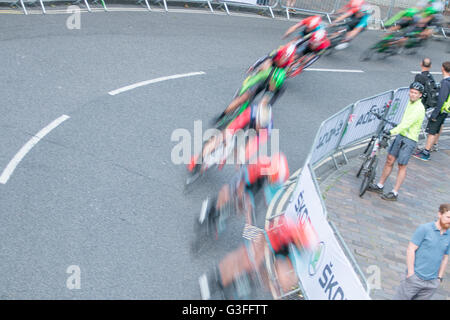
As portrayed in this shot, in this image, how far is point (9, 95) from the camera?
10984mm

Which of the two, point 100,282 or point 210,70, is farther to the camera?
point 210,70

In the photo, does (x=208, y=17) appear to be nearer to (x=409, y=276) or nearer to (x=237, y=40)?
(x=237, y=40)

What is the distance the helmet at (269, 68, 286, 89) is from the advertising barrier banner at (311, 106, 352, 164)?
3.81 feet

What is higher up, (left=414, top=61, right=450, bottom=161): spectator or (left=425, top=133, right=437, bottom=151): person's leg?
(left=414, top=61, right=450, bottom=161): spectator

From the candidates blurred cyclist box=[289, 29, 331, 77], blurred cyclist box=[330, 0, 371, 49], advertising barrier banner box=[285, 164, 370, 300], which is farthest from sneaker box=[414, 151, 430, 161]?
advertising barrier banner box=[285, 164, 370, 300]

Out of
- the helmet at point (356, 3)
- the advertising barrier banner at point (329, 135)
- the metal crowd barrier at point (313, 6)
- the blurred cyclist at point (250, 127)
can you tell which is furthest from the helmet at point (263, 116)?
the metal crowd barrier at point (313, 6)

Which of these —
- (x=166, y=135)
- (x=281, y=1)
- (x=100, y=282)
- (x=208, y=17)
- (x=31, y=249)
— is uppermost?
(x=281, y=1)

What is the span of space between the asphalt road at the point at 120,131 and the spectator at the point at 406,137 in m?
1.69

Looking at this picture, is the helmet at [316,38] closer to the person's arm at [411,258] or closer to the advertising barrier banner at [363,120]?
the advertising barrier banner at [363,120]

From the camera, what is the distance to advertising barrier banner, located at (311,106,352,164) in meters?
10.1

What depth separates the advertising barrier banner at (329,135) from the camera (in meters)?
10.1

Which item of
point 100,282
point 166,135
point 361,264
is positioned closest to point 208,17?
point 166,135

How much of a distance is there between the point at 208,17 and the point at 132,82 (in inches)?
244

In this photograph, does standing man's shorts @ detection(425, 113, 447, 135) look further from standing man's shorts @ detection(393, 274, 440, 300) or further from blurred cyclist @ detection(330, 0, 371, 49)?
standing man's shorts @ detection(393, 274, 440, 300)
